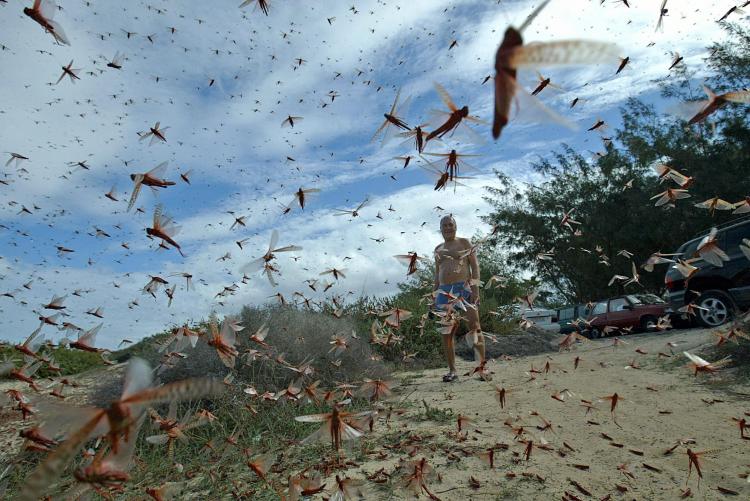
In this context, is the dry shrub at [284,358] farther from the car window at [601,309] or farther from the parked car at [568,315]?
the parked car at [568,315]

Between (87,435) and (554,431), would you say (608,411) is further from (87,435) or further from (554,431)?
(87,435)

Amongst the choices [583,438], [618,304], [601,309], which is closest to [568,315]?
[601,309]

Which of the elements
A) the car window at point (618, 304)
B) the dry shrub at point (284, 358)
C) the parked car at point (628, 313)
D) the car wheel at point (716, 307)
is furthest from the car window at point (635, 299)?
the dry shrub at point (284, 358)

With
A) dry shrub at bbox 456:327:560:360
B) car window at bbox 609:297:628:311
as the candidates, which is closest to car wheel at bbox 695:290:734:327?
dry shrub at bbox 456:327:560:360

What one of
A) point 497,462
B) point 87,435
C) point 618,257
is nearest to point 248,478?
point 497,462

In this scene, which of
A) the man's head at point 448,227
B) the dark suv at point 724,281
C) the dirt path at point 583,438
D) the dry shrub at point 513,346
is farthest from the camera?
the dry shrub at point 513,346

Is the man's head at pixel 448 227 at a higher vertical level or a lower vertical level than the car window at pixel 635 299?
higher
